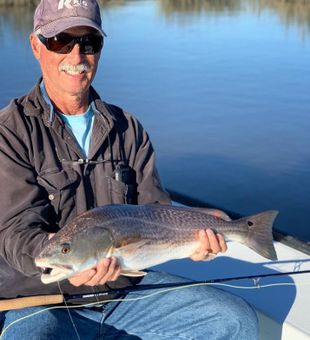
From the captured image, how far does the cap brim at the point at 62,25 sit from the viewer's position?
2.86 meters

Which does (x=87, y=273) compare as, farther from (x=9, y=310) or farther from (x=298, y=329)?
(x=298, y=329)

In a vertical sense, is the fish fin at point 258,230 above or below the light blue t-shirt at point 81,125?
below

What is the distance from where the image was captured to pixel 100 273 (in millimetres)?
2457

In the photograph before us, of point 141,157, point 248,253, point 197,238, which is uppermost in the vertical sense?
point 141,157

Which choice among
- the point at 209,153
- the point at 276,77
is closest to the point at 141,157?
the point at 209,153

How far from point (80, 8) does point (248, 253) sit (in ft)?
6.65

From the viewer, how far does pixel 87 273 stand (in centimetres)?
246

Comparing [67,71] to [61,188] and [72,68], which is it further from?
[61,188]

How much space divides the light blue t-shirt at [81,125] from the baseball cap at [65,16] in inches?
12.3

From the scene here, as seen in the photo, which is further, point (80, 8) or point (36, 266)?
point (80, 8)

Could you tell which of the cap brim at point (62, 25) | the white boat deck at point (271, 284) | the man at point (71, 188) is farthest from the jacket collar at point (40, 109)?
the white boat deck at point (271, 284)

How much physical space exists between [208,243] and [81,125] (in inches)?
Answer: 36.6

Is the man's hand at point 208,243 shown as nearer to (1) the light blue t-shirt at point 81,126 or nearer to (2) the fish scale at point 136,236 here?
(2) the fish scale at point 136,236

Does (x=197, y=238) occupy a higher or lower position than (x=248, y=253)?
higher
